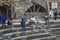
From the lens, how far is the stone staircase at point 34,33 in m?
22.6

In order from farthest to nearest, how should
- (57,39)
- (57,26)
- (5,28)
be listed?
(57,26)
(57,39)
(5,28)

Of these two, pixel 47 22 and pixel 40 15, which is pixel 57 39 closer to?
pixel 47 22

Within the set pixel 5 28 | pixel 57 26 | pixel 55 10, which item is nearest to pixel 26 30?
pixel 5 28

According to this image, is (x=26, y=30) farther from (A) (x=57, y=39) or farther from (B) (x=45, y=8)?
(B) (x=45, y=8)

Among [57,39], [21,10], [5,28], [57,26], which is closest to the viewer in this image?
[5,28]

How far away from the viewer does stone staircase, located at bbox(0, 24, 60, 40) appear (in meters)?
22.6

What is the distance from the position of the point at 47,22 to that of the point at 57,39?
2.47 metres

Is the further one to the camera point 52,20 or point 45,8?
point 45,8

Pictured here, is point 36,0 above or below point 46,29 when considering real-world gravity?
above

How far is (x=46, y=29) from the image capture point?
2728cm

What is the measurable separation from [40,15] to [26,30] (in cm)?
823

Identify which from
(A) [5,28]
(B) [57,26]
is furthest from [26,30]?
(B) [57,26]

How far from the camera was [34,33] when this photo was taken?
25312 mm

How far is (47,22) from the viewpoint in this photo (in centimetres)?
2769
